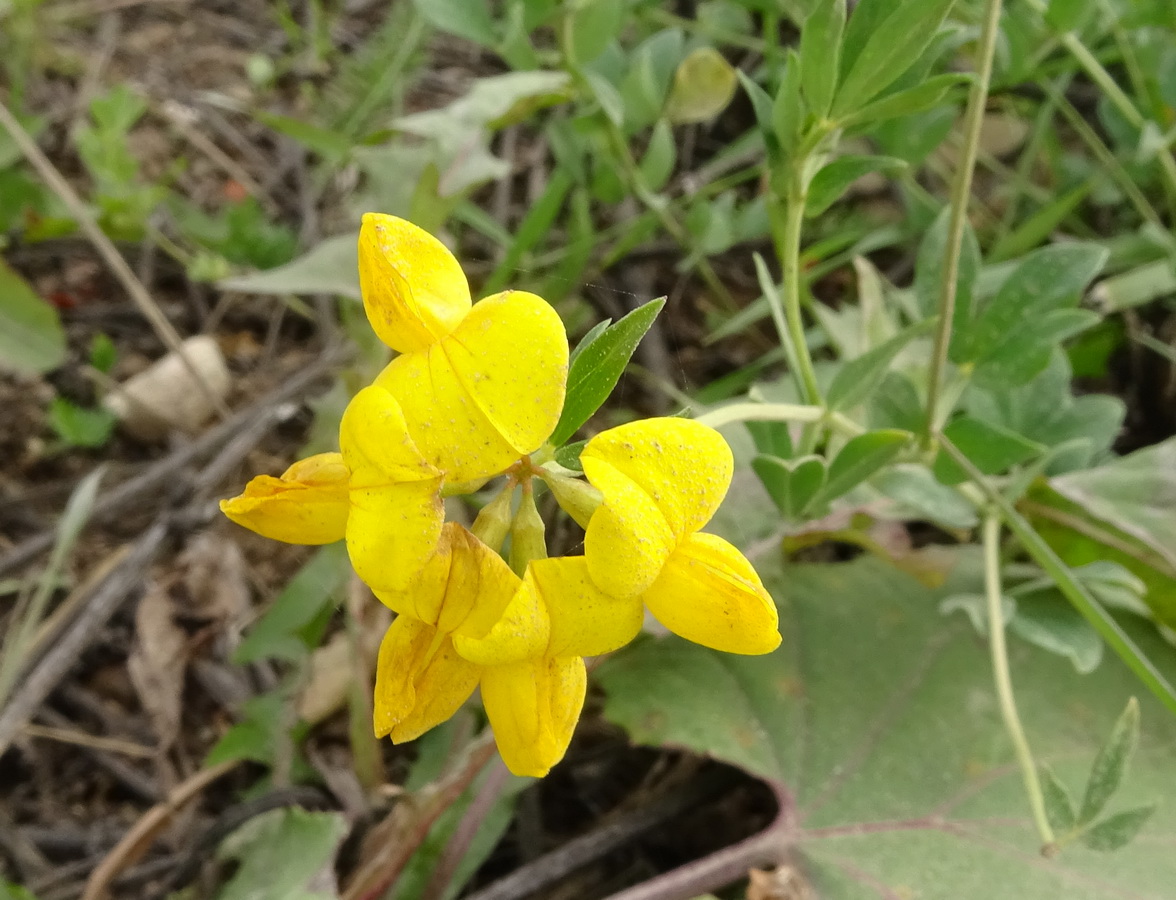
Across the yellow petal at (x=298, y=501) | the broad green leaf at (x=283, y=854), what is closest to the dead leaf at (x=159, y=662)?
the broad green leaf at (x=283, y=854)

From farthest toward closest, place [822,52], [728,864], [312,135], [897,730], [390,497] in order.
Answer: [312,135], [897,730], [728,864], [822,52], [390,497]

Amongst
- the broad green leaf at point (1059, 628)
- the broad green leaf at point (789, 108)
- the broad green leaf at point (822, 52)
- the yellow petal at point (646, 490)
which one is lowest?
the broad green leaf at point (1059, 628)

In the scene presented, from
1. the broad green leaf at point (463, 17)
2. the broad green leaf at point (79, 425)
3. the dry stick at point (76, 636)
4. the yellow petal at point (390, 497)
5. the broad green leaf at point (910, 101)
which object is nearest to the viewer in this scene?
the yellow petal at point (390, 497)

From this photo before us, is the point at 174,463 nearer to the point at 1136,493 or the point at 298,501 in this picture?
the point at 298,501

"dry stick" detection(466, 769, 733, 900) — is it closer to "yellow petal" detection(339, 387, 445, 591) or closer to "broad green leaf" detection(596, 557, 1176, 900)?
"broad green leaf" detection(596, 557, 1176, 900)

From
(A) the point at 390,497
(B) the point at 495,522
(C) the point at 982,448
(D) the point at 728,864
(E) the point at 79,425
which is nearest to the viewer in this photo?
(A) the point at 390,497

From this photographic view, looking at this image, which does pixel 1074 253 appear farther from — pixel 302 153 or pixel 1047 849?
pixel 302 153

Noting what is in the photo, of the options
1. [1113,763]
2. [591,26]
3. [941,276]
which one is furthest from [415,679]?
[591,26]

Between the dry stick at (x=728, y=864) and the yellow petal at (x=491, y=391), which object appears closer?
the yellow petal at (x=491, y=391)

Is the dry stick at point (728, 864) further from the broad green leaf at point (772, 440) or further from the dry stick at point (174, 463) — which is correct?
the dry stick at point (174, 463)
